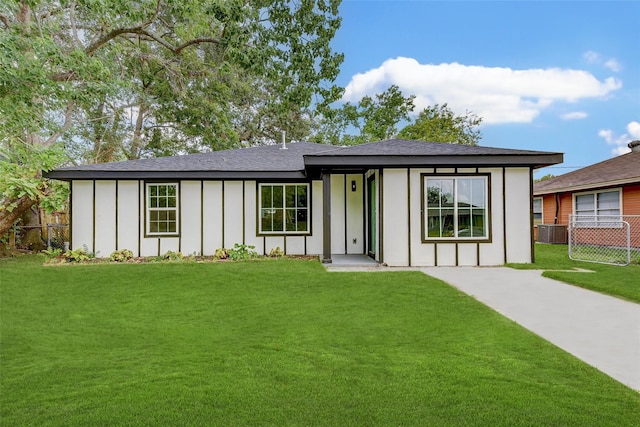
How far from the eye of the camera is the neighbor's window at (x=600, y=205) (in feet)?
42.7

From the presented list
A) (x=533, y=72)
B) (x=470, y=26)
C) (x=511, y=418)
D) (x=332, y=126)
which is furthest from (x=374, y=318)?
(x=332, y=126)

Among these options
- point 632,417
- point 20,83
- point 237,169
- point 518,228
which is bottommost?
point 632,417

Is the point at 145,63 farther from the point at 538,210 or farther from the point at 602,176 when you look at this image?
the point at 538,210

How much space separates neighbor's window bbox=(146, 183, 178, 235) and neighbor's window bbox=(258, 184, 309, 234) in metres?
2.26

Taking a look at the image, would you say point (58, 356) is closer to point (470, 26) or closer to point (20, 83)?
point (20, 83)

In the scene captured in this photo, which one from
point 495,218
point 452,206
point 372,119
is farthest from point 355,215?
point 372,119

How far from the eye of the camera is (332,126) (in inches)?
1030

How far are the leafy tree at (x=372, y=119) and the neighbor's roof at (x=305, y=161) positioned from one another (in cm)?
1345

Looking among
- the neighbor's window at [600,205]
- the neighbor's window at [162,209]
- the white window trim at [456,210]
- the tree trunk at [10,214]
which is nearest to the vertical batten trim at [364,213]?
the white window trim at [456,210]

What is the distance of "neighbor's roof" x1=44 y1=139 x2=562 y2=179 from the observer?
8.66 metres

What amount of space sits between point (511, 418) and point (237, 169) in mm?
8956

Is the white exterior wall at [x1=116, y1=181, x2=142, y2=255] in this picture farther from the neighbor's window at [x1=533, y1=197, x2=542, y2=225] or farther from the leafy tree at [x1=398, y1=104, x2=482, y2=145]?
the leafy tree at [x1=398, y1=104, x2=482, y2=145]

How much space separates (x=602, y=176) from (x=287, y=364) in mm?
14934

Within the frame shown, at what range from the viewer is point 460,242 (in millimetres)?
8961
